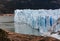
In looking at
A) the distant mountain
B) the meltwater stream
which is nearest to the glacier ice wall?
the meltwater stream

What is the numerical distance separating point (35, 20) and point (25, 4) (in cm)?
35

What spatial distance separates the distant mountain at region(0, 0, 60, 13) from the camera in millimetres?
3037

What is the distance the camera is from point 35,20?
292cm

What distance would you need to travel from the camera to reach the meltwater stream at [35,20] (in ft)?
9.40

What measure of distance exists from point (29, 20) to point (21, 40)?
1256 mm

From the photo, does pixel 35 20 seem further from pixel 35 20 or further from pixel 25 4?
pixel 25 4

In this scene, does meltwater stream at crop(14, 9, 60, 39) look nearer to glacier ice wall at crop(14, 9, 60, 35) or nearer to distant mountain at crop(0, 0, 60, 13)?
glacier ice wall at crop(14, 9, 60, 35)

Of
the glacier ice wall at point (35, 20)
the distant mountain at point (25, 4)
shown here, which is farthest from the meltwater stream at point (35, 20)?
the distant mountain at point (25, 4)

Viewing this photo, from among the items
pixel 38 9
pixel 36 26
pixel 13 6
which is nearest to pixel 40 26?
pixel 36 26

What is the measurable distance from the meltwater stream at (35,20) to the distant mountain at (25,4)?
5.5 inches

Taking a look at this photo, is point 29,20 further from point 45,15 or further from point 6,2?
point 6,2

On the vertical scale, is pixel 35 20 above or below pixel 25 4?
below

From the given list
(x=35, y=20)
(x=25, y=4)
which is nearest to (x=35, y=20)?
(x=35, y=20)

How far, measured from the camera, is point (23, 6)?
3.06 metres
